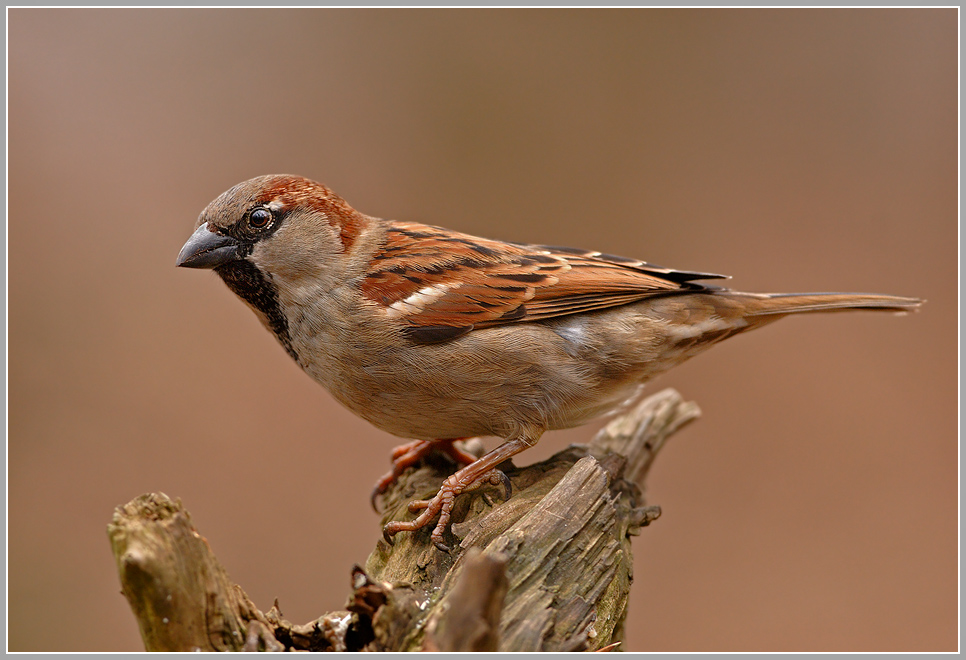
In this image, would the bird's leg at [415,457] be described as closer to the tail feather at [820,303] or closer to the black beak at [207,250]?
the black beak at [207,250]

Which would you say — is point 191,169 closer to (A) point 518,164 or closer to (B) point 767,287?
(A) point 518,164

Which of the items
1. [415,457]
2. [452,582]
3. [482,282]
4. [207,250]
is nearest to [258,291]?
[207,250]

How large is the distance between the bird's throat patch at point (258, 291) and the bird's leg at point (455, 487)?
85 centimetres

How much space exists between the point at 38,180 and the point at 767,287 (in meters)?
6.41

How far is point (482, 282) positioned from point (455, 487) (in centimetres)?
89

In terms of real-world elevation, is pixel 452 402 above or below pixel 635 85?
below

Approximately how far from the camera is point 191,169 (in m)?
6.33

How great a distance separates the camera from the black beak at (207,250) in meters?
2.82

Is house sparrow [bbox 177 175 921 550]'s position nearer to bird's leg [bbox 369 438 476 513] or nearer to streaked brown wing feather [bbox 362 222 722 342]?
streaked brown wing feather [bbox 362 222 722 342]

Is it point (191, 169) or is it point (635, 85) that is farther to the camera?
point (635, 85)

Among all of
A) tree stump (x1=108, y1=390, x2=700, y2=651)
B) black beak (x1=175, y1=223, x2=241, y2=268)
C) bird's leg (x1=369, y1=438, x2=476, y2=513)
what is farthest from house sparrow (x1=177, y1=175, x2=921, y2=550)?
bird's leg (x1=369, y1=438, x2=476, y2=513)

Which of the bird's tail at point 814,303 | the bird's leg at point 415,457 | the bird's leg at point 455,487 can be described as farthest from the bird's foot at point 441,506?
the bird's tail at point 814,303

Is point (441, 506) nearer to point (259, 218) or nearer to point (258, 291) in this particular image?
point (258, 291)

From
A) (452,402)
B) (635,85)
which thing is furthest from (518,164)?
(452,402)
